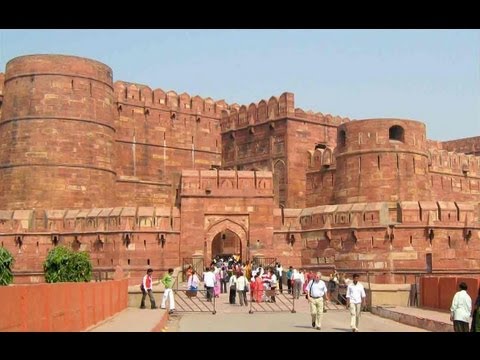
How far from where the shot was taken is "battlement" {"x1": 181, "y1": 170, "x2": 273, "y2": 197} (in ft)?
67.8

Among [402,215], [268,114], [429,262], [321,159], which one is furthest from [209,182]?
[268,114]

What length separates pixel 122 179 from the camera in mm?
25797

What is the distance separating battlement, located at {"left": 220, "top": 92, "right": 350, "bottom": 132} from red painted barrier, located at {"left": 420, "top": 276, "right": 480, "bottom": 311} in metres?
14.3

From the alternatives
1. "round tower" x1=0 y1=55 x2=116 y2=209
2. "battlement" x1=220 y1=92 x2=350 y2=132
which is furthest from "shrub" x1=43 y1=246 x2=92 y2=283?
"battlement" x1=220 y1=92 x2=350 y2=132

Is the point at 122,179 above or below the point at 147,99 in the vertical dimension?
below

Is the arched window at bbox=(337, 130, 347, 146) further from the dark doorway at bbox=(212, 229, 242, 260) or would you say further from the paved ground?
the paved ground

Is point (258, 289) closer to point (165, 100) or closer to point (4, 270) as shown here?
point (4, 270)

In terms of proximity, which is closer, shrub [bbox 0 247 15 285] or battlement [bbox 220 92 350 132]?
shrub [bbox 0 247 15 285]

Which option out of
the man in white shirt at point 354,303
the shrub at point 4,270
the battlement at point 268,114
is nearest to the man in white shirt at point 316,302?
the man in white shirt at point 354,303

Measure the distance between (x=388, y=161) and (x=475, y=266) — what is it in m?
4.48

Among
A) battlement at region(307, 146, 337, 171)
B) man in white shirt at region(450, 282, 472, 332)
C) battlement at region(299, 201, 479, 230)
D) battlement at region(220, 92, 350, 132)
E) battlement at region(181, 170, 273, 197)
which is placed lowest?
man in white shirt at region(450, 282, 472, 332)

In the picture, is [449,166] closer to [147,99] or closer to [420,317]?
[147,99]

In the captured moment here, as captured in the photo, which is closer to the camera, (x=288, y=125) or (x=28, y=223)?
(x=28, y=223)
